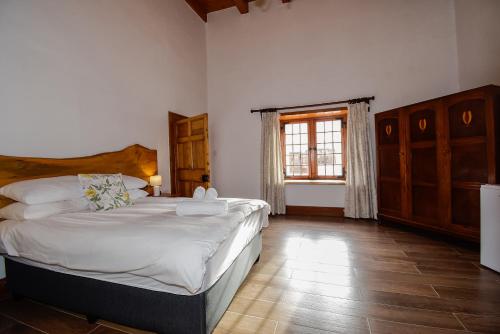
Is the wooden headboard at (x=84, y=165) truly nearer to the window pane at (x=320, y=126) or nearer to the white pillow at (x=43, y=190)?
the white pillow at (x=43, y=190)

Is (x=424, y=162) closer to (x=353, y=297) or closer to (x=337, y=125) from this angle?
(x=337, y=125)

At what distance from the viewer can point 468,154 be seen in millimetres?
2484

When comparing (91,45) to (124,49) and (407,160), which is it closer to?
(124,49)

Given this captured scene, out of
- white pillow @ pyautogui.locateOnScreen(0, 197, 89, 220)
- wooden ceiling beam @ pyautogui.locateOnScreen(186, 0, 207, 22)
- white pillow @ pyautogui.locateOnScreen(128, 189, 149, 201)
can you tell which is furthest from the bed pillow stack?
wooden ceiling beam @ pyautogui.locateOnScreen(186, 0, 207, 22)

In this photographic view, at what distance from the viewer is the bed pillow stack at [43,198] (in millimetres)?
1612

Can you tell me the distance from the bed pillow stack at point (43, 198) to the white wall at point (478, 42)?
4.85 m

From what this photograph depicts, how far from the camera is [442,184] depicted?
2707mm

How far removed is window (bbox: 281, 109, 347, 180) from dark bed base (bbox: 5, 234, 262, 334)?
3.24 metres

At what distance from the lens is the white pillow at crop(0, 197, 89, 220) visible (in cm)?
160

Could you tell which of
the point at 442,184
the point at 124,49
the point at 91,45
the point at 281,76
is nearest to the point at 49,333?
the point at 91,45

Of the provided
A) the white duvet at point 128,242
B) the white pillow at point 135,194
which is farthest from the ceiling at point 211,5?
the white duvet at point 128,242

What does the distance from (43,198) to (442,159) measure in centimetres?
396

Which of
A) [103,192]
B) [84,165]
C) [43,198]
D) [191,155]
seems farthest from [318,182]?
[43,198]

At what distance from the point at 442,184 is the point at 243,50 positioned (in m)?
4.13
